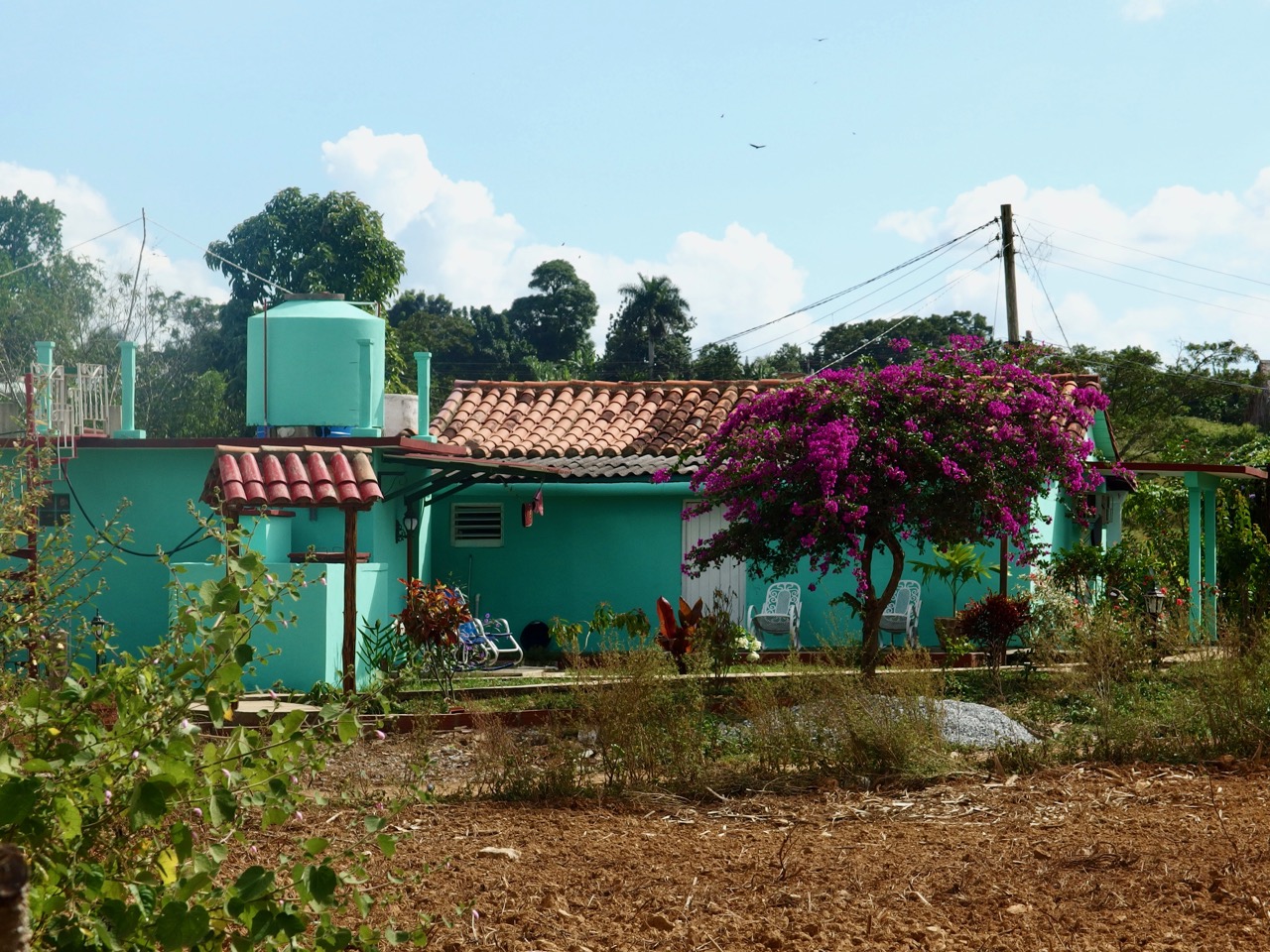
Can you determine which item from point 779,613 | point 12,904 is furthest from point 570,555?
point 12,904

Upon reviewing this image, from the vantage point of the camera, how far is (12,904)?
7.19 feet

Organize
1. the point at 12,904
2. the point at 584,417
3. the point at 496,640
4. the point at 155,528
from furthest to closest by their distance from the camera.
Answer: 1. the point at 584,417
2. the point at 496,640
3. the point at 155,528
4. the point at 12,904

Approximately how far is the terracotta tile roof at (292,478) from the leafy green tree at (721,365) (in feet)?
98.6

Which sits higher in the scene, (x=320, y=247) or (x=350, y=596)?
(x=320, y=247)

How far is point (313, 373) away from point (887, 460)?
7.42 meters

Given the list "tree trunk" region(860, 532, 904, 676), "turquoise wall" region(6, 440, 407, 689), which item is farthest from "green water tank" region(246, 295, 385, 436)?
"tree trunk" region(860, 532, 904, 676)

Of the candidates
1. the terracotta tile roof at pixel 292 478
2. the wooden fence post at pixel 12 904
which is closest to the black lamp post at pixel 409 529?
the terracotta tile roof at pixel 292 478

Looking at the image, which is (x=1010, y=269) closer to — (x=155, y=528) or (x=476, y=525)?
(x=476, y=525)

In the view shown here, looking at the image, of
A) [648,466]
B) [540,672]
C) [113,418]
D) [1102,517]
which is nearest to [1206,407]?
[1102,517]

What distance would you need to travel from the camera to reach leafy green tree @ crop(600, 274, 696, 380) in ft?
147

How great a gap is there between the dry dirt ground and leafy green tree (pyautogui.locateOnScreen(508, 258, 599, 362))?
40149mm

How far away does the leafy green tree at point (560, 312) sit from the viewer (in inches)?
1864

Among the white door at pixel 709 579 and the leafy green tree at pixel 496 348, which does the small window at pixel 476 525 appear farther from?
the leafy green tree at pixel 496 348

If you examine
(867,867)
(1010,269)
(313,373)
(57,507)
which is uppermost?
(1010,269)
